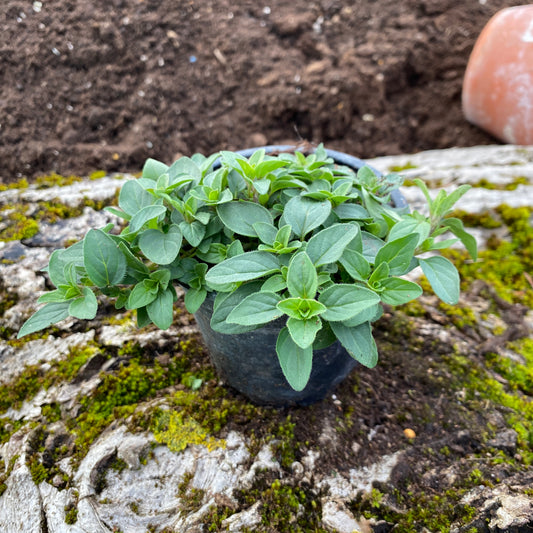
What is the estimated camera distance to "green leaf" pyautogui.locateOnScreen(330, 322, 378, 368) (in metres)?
1.18

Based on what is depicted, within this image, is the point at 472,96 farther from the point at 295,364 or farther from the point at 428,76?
the point at 295,364

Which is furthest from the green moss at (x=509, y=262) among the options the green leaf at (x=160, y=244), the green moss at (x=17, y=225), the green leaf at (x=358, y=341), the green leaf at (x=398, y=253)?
the green moss at (x=17, y=225)

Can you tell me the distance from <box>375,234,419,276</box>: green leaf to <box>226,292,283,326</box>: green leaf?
34cm

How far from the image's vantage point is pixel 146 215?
4.23 feet

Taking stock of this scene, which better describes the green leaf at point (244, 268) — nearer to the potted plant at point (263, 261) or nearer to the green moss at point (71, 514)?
the potted plant at point (263, 261)

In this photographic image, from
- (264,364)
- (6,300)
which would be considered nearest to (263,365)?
(264,364)

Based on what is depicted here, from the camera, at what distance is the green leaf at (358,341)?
1182mm

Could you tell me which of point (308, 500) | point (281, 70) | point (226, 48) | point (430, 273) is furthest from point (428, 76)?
point (308, 500)

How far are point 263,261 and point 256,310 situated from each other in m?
0.17

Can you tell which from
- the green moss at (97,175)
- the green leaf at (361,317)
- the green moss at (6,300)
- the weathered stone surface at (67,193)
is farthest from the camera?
the green moss at (97,175)

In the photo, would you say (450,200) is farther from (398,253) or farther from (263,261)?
(263,261)

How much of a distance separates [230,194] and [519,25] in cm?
315

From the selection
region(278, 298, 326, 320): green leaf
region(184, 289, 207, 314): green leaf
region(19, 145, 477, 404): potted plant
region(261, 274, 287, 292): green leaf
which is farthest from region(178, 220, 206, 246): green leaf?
region(278, 298, 326, 320): green leaf

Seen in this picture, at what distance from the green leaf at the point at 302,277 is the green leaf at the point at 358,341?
13 centimetres
